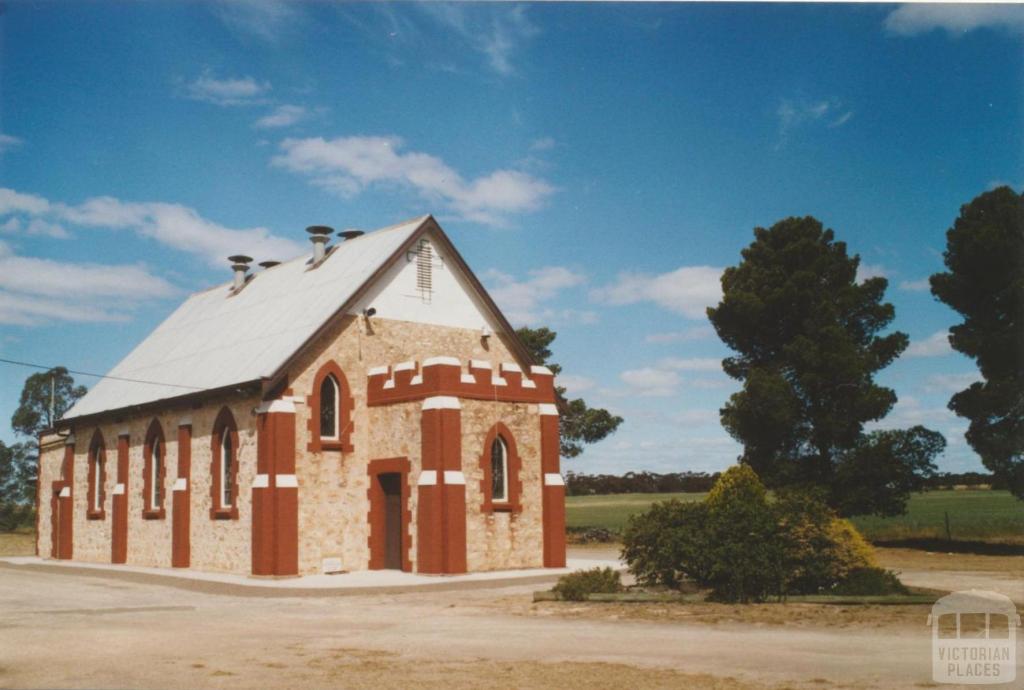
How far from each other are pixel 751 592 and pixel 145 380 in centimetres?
2280

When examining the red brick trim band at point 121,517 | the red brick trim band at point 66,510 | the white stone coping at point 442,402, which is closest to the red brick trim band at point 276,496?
the white stone coping at point 442,402

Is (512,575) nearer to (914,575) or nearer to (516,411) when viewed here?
(516,411)

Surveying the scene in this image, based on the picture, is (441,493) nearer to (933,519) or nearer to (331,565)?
(331,565)

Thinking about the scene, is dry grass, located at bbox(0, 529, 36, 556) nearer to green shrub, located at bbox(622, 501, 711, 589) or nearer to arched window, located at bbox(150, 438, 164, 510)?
arched window, located at bbox(150, 438, 164, 510)

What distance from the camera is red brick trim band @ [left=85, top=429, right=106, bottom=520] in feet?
109

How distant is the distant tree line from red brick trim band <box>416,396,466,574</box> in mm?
48865

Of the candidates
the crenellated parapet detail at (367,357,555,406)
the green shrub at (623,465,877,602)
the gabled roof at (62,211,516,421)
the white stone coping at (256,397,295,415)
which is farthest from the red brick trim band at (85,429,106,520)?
the green shrub at (623,465,877,602)

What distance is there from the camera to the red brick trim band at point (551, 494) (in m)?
26.0

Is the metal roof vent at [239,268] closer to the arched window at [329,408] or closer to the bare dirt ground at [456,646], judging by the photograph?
the arched window at [329,408]

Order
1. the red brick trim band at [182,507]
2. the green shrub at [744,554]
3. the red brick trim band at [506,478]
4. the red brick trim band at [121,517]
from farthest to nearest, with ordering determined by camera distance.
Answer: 1. the red brick trim band at [121,517]
2. the red brick trim band at [182,507]
3. the red brick trim band at [506,478]
4. the green shrub at [744,554]

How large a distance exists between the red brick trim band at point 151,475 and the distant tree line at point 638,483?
4519 cm

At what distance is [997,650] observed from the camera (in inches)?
464

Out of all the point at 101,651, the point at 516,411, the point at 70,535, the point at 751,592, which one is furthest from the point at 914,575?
the point at 70,535

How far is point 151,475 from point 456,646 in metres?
19.9
